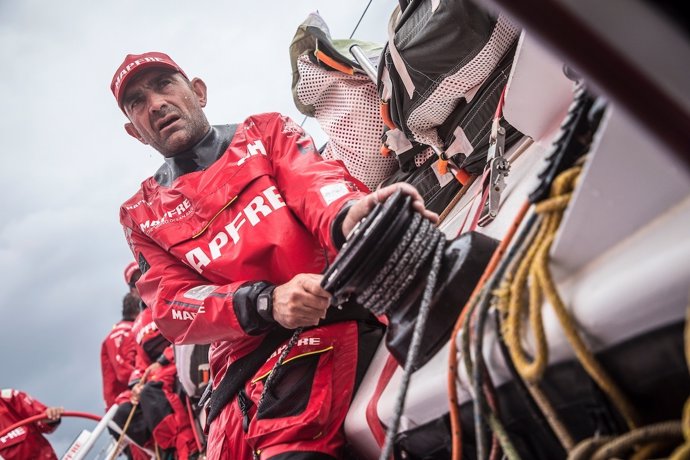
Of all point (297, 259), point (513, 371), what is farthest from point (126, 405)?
point (513, 371)

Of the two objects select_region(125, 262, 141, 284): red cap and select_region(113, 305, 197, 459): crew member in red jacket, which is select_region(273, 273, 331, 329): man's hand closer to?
select_region(113, 305, 197, 459): crew member in red jacket

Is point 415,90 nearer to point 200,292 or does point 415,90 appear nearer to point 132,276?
point 200,292

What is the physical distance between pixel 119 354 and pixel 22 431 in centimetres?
115

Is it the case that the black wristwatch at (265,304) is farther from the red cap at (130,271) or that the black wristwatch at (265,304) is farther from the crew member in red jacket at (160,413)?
the red cap at (130,271)

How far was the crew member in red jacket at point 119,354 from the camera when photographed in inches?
214

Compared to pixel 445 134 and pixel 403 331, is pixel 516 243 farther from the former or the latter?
pixel 445 134

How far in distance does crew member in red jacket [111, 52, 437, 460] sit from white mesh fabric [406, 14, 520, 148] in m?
0.40

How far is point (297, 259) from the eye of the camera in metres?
1.70

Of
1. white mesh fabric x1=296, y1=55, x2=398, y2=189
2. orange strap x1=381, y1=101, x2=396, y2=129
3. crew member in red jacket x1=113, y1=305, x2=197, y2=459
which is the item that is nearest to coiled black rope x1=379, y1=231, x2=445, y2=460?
orange strap x1=381, y1=101, x2=396, y2=129

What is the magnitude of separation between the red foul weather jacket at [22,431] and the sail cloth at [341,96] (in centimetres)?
468

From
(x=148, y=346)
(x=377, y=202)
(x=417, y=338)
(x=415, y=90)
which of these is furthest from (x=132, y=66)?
(x=148, y=346)

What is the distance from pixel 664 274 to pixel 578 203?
0.14 metres

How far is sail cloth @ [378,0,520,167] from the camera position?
5.14 feet

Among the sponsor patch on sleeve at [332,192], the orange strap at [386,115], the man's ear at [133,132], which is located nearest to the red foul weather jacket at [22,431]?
the man's ear at [133,132]
